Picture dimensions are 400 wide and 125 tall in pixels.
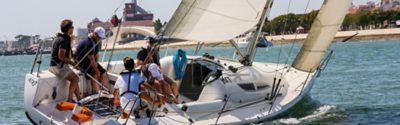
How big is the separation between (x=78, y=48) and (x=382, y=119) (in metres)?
6.78

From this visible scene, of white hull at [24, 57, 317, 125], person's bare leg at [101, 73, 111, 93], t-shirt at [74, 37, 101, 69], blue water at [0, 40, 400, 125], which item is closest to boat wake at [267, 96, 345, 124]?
blue water at [0, 40, 400, 125]

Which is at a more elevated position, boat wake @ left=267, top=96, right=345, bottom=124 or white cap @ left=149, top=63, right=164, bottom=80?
white cap @ left=149, top=63, right=164, bottom=80

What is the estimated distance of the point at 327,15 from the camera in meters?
16.2

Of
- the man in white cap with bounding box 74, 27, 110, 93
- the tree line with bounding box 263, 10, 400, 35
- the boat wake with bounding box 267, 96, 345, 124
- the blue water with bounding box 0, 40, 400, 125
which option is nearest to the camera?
the man in white cap with bounding box 74, 27, 110, 93

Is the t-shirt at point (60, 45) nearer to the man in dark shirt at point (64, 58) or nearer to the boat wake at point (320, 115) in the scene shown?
the man in dark shirt at point (64, 58)

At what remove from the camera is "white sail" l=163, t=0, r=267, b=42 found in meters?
14.4

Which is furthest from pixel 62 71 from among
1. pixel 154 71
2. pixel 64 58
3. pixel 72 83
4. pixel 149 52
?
pixel 149 52

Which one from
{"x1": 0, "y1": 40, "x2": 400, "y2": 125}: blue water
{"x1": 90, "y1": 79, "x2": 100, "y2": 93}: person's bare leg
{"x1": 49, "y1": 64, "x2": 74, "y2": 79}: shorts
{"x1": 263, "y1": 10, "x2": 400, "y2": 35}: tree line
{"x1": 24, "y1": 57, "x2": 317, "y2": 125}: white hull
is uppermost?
{"x1": 49, "y1": 64, "x2": 74, "y2": 79}: shorts

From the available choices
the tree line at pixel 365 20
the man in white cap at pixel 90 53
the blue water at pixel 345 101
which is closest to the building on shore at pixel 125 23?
the man in white cap at pixel 90 53

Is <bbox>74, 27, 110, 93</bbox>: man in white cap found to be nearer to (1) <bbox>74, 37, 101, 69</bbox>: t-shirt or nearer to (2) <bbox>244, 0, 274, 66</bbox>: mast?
(1) <bbox>74, 37, 101, 69</bbox>: t-shirt

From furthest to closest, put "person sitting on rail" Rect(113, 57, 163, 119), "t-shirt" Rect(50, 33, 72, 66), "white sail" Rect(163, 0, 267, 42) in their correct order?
"white sail" Rect(163, 0, 267, 42) → "t-shirt" Rect(50, 33, 72, 66) → "person sitting on rail" Rect(113, 57, 163, 119)

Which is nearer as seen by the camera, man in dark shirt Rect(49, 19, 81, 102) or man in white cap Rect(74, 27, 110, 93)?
man in dark shirt Rect(49, 19, 81, 102)

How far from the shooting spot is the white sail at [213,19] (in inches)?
567

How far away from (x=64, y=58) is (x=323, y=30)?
654 cm
